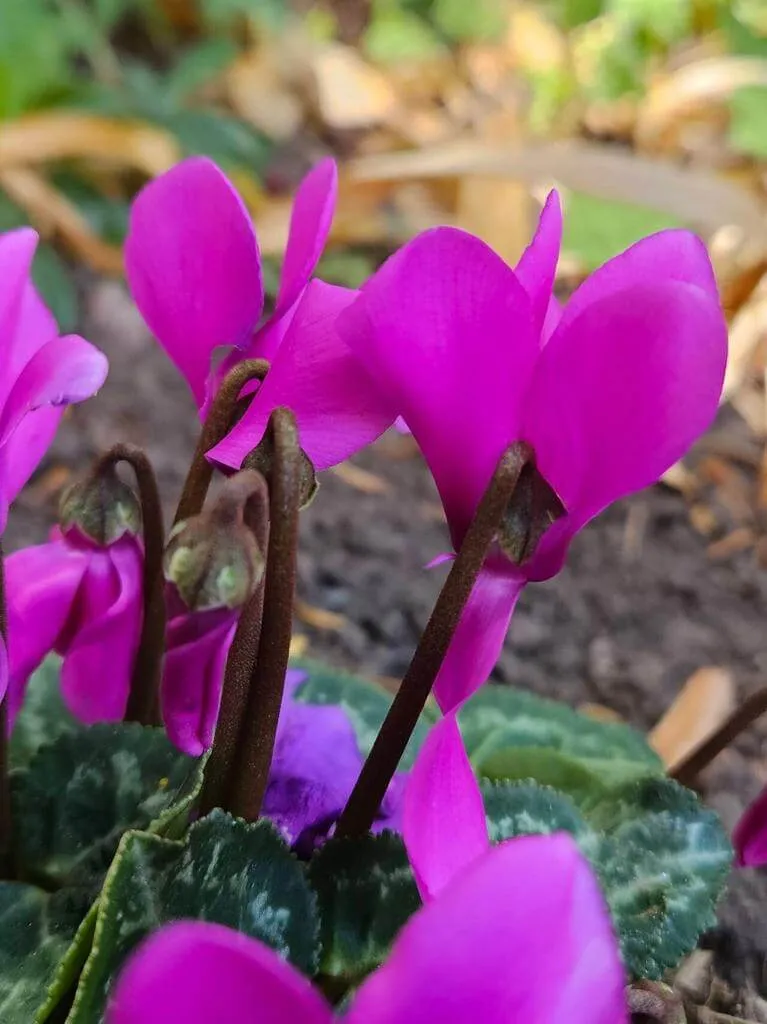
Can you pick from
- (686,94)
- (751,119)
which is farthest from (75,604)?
(686,94)

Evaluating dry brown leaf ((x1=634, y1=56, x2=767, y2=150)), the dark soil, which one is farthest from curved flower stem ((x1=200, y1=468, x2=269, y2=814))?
dry brown leaf ((x1=634, y1=56, x2=767, y2=150))

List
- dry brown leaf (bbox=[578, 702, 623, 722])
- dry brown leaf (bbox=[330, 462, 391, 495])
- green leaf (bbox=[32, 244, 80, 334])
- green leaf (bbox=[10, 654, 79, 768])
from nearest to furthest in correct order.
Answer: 1. green leaf (bbox=[10, 654, 79, 768])
2. dry brown leaf (bbox=[578, 702, 623, 722])
3. dry brown leaf (bbox=[330, 462, 391, 495])
4. green leaf (bbox=[32, 244, 80, 334])

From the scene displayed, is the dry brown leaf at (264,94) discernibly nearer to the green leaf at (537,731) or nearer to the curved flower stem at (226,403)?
the green leaf at (537,731)

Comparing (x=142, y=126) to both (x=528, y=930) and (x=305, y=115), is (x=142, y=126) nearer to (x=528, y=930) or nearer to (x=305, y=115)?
(x=305, y=115)

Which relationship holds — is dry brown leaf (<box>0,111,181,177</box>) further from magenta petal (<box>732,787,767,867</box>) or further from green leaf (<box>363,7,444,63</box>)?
magenta petal (<box>732,787,767,867</box>)

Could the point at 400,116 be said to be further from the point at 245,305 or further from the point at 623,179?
the point at 245,305

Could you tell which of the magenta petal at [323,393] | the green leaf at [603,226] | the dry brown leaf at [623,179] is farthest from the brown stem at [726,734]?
the green leaf at [603,226]

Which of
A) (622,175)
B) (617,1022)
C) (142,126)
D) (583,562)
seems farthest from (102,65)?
(617,1022)
